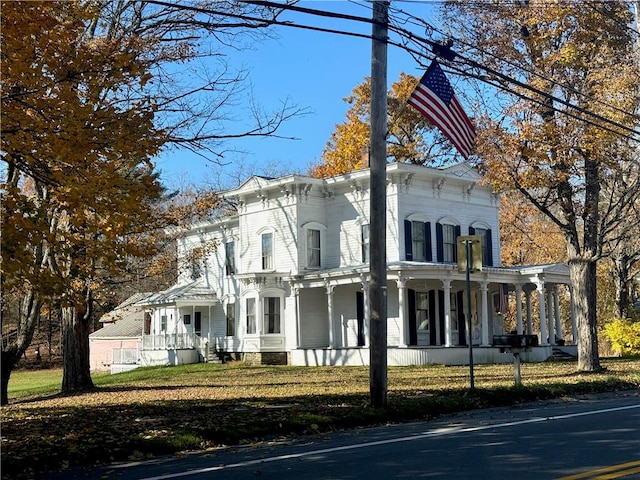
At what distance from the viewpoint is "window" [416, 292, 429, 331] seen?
1270 inches

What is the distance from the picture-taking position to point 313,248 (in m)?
33.8

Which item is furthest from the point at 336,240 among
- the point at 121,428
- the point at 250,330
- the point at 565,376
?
the point at 121,428

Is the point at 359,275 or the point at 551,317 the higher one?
the point at 359,275

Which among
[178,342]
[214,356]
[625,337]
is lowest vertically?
[214,356]

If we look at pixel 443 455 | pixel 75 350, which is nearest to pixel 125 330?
pixel 75 350

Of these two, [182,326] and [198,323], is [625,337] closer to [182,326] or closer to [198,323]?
[198,323]

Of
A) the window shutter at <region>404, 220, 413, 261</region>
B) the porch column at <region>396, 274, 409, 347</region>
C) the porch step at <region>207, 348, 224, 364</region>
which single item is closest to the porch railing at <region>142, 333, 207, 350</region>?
the porch step at <region>207, 348, 224, 364</region>

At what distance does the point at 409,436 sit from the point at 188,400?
27.1 feet

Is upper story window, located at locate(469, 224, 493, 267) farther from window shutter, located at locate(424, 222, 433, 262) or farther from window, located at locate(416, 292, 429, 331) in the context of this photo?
window, located at locate(416, 292, 429, 331)

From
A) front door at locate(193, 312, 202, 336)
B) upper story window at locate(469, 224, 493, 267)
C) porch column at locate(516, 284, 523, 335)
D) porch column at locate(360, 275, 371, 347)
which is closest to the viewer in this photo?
porch column at locate(360, 275, 371, 347)

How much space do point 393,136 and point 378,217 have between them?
32.7 meters

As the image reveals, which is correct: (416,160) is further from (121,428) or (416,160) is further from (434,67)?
(121,428)

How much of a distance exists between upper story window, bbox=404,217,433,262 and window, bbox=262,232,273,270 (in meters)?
6.96

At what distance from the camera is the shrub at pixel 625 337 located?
33781mm
